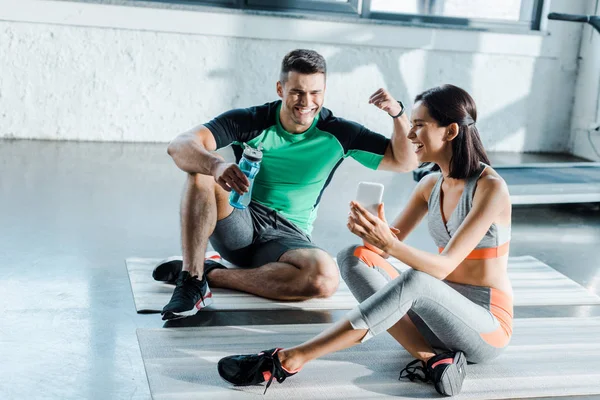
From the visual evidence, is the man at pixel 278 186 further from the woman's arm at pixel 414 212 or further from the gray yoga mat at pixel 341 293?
the woman's arm at pixel 414 212

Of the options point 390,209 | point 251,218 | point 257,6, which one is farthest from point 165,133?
point 251,218

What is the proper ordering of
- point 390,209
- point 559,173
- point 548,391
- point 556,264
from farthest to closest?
1. point 559,173
2. point 390,209
3. point 556,264
4. point 548,391

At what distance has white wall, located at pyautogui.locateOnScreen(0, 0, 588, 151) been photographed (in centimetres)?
596

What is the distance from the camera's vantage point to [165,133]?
6352 millimetres

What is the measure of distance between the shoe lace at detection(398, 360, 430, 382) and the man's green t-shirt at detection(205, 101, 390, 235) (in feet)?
2.93

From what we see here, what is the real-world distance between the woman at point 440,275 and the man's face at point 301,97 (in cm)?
55

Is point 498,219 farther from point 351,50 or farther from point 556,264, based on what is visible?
point 351,50

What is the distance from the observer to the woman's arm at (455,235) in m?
2.21

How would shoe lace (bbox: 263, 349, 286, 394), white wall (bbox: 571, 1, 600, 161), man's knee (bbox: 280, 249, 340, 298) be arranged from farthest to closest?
white wall (bbox: 571, 1, 600, 161)
man's knee (bbox: 280, 249, 340, 298)
shoe lace (bbox: 263, 349, 286, 394)

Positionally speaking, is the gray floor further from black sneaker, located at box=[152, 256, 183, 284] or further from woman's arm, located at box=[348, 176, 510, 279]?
woman's arm, located at box=[348, 176, 510, 279]

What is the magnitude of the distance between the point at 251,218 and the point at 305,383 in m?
0.94

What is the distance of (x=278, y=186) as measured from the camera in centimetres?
318

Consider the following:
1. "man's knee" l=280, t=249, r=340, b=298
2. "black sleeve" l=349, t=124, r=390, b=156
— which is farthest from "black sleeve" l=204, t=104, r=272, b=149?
"man's knee" l=280, t=249, r=340, b=298

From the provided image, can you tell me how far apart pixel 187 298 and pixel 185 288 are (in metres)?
0.06
